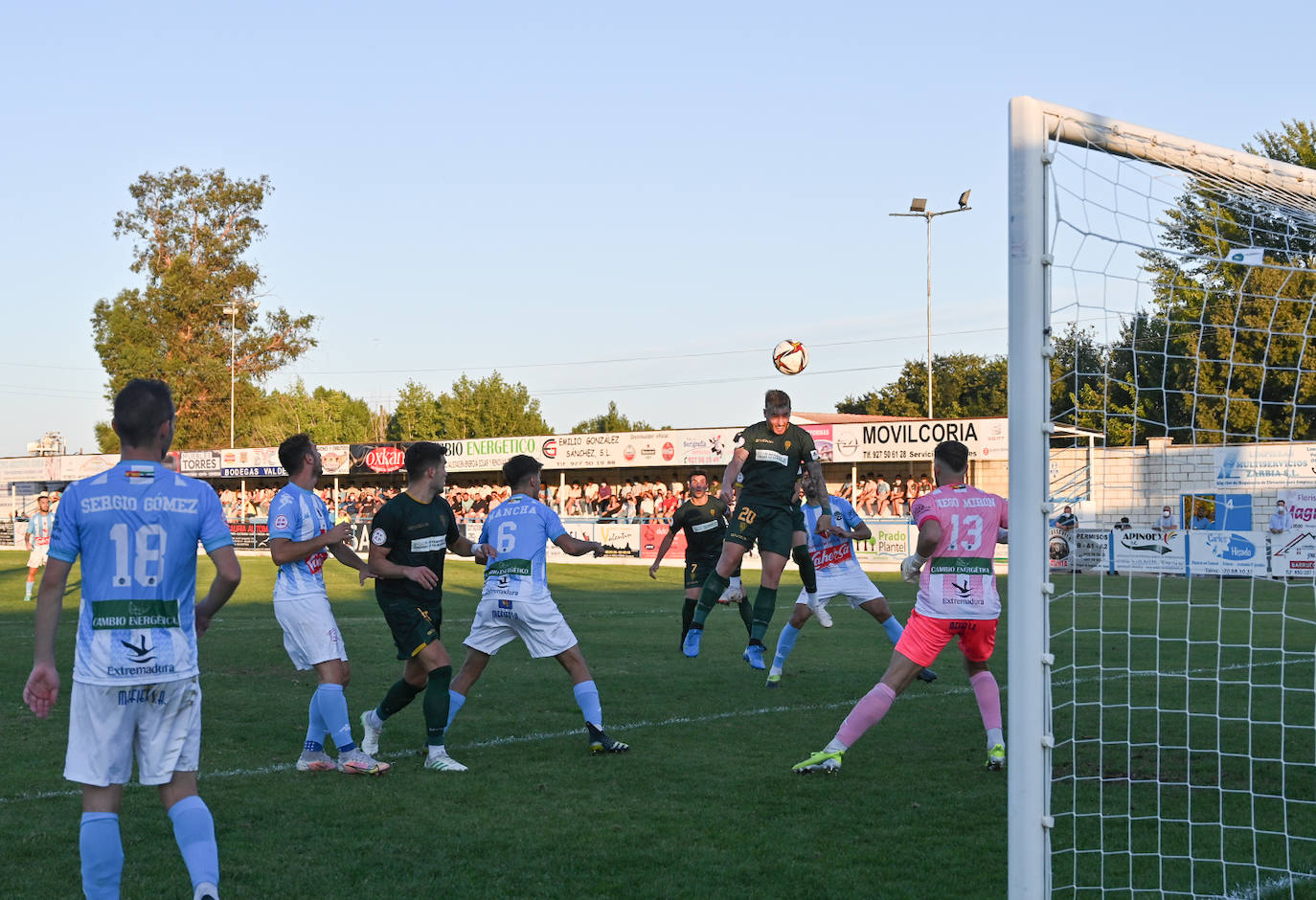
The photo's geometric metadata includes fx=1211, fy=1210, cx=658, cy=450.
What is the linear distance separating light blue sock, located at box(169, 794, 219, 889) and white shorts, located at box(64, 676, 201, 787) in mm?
122

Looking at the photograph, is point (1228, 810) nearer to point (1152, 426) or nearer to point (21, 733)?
point (1152, 426)

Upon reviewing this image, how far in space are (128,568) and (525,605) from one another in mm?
3612

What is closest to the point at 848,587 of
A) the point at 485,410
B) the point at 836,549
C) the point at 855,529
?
the point at 836,549

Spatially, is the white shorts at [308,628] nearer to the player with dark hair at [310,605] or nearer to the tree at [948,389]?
the player with dark hair at [310,605]

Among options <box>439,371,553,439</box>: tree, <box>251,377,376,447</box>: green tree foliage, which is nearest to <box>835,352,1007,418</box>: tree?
<box>439,371,553,439</box>: tree

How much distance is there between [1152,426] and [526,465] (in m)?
3.84

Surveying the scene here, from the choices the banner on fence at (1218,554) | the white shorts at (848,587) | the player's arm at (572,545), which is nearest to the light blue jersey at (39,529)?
the white shorts at (848,587)

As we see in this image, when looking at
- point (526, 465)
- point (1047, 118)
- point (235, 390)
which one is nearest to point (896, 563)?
point (526, 465)

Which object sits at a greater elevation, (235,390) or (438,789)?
(235,390)

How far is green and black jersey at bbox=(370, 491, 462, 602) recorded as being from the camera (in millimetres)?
7328

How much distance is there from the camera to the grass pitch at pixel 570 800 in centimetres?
510

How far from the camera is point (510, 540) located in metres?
7.73

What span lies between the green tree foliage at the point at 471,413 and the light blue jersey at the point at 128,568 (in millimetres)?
76575

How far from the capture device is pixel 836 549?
37.9 feet
